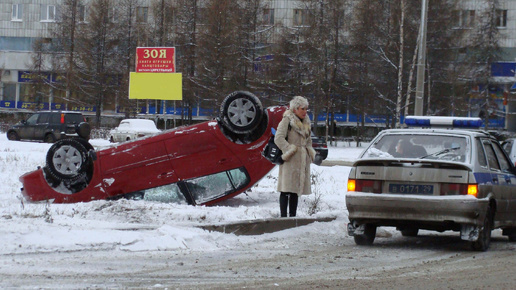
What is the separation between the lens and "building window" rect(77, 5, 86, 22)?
5547 centimetres

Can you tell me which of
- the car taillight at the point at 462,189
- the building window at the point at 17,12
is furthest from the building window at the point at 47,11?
the car taillight at the point at 462,189

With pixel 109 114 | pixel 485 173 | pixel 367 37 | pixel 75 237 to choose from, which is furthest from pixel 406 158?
pixel 109 114

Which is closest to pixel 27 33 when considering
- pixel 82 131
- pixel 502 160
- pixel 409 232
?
pixel 82 131

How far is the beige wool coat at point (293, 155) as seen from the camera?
9.75 m

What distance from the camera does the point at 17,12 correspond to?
6303cm

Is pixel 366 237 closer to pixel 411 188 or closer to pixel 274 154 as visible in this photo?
pixel 411 188

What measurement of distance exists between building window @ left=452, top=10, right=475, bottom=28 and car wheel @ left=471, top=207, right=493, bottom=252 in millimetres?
38098

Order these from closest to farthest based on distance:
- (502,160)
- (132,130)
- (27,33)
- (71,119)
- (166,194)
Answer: (502,160) < (166,194) < (71,119) < (132,130) < (27,33)

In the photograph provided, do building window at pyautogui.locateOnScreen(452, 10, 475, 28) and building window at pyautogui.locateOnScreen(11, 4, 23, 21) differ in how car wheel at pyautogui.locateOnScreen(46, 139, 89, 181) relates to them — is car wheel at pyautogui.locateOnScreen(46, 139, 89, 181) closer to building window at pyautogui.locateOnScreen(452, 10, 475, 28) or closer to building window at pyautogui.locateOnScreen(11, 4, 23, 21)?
building window at pyautogui.locateOnScreen(452, 10, 475, 28)

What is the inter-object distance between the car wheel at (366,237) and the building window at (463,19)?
125ft

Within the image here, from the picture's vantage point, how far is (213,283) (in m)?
6.17

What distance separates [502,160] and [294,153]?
2.73 metres

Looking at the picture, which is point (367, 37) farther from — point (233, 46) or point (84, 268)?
point (84, 268)

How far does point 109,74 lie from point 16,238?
158ft
